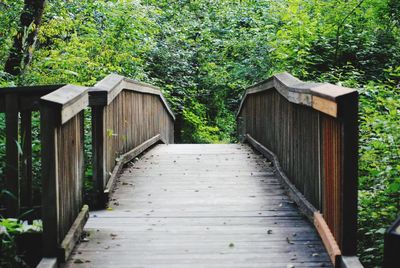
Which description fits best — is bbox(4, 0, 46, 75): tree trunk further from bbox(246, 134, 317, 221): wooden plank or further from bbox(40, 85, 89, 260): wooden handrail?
bbox(40, 85, 89, 260): wooden handrail

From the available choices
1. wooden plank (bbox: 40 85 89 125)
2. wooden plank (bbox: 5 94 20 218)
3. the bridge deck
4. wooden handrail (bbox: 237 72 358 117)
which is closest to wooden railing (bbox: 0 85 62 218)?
wooden plank (bbox: 5 94 20 218)

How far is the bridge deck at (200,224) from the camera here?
402 cm

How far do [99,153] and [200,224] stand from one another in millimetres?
1449

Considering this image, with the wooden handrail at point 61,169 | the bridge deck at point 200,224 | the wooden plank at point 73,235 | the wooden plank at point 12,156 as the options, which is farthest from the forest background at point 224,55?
the wooden handrail at point 61,169

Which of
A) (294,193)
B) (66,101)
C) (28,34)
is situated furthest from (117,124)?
(28,34)

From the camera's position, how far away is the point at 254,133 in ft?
33.0

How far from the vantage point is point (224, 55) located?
67.8 feet

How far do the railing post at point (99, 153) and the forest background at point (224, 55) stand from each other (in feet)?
2.23

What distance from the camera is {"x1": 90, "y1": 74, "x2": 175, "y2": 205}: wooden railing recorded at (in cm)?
559

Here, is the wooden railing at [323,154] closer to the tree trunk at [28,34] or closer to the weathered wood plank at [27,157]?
the weathered wood plank at [27,157]

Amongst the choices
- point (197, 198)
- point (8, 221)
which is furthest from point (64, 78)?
point (8, 221)

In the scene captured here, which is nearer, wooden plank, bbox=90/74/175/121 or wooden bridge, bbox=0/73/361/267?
wooden bridge, bbox=0/73/361/267

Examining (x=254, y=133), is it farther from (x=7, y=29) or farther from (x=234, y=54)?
(x=234, y=54)

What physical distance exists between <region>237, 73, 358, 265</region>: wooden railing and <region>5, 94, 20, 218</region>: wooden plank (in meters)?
2.60
